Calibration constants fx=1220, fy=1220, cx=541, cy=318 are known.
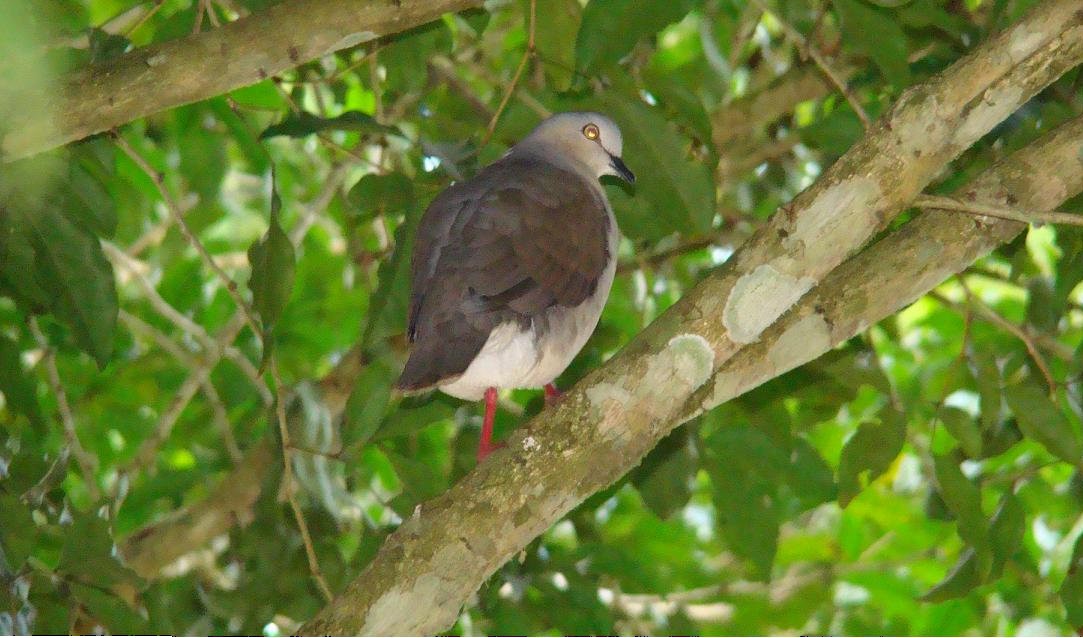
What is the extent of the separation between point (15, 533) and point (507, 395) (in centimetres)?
254

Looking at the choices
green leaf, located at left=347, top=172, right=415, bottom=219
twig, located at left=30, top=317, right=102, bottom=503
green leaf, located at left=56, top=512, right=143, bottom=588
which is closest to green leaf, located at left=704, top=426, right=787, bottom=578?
green leaf, located at left=347, top=172, right=415, bottom=219

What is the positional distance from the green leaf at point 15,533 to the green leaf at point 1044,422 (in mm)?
2496

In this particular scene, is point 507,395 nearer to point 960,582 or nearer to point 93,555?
point 960,582

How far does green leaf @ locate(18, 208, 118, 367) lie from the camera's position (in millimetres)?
3020

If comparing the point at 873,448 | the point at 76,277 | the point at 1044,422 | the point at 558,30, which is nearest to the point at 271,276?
the point at 76,277

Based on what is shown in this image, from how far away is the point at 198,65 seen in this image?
2.69 metres

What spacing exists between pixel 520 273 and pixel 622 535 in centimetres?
241

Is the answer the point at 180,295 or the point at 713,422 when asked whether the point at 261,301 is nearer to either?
the point at 713,422

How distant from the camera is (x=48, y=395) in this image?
192 inches

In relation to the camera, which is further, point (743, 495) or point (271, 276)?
point (743, 495)

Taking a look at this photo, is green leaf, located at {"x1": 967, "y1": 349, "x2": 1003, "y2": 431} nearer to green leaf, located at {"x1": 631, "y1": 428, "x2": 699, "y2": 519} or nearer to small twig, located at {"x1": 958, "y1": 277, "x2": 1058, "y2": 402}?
small twig, located at {"x1": 958, "y1": 277, "x2": 1058, "y2": 402}

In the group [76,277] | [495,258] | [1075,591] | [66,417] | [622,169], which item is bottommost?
[1075,591]

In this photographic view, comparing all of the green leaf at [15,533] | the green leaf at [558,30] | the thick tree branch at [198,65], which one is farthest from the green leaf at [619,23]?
the green leaf at [15,533]

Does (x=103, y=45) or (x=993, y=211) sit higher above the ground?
(x=103, y=45)
